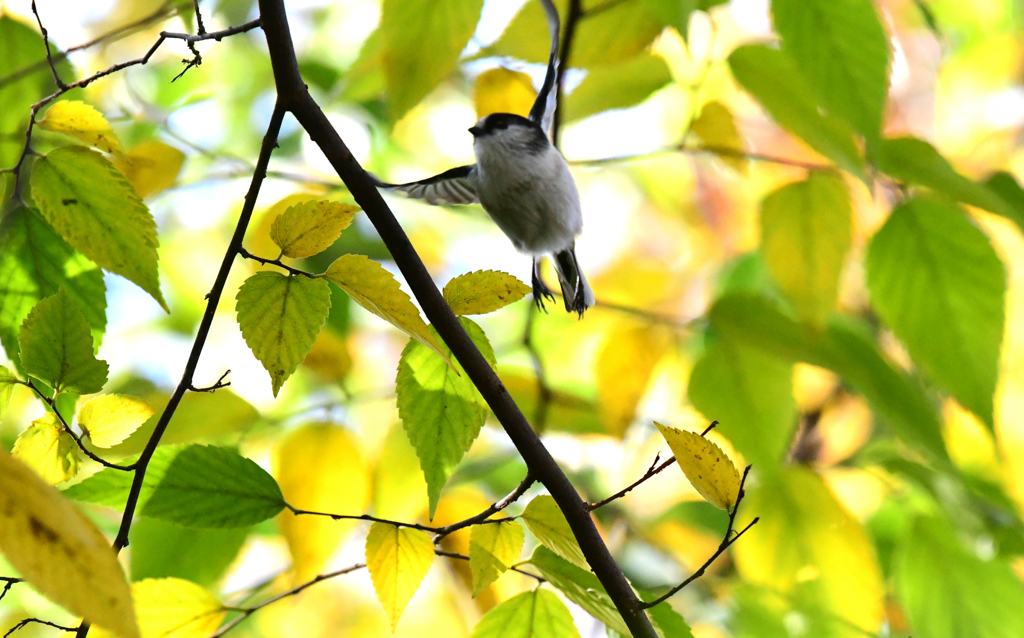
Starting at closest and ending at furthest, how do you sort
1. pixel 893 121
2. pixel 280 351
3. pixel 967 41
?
pixel 280 351
pixel 967 41
pixel 893 121

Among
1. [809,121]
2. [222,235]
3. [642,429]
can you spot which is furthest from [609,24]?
[222,235]

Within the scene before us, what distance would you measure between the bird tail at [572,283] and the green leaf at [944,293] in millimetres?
256

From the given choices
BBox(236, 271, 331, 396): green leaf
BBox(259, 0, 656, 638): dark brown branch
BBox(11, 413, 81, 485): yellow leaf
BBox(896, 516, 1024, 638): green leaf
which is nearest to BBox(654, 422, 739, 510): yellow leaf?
BBox(259, 0, 656, 638): dark brown branch

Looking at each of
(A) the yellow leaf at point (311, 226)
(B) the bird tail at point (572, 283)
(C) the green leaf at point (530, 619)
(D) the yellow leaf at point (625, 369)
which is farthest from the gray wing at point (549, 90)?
(C) the green leaf at point (530, 619)

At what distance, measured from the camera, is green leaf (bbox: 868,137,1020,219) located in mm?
577

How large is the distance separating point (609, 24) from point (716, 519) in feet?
2.22

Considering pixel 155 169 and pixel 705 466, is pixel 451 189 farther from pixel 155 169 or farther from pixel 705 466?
pixel 705 466

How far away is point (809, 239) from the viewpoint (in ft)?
2.24

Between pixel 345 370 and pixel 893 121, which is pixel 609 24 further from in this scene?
pixel 893 121

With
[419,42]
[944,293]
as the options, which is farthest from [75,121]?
[944,293]

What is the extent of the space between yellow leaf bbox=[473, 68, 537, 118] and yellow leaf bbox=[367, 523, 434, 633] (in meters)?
0.50

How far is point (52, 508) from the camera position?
24 cm

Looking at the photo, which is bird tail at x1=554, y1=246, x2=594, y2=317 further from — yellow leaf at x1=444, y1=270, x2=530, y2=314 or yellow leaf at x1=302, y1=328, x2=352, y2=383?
yellow leaf at x1=444, y1=270, x2=530, y2=314

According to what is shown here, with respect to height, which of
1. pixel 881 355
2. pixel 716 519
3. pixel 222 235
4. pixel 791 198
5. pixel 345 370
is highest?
pixel 222 235
